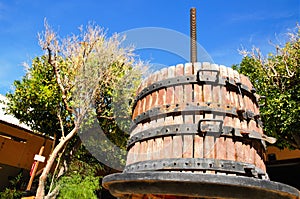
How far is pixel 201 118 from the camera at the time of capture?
A: 2.54m

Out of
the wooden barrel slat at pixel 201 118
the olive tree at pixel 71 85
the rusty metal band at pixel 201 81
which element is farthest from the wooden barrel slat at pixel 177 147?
the olive tree at pixel 71 85

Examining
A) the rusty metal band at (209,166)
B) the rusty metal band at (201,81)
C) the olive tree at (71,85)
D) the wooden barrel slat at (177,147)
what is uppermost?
the olive tree at (71,85)

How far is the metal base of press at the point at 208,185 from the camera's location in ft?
6.70

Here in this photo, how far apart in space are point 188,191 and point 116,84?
26.6 ft

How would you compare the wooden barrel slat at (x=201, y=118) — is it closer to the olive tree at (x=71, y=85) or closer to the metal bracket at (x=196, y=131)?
the metal bracket at (x=196, y=131)

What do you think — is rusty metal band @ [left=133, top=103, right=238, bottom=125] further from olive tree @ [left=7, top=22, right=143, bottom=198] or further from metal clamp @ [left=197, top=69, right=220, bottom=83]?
olive tree @ [left=7, top=22, right=143, bottom=198]

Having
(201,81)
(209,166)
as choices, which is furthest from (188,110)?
(209,166)

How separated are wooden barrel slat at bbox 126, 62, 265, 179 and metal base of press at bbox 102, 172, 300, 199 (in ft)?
0.65

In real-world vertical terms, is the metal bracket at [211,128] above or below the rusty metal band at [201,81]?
below

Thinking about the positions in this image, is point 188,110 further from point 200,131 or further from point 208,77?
point 208,77

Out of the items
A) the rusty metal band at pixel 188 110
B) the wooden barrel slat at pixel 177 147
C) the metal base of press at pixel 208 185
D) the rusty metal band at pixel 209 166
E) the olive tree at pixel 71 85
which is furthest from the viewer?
the olive tree at pixel 71 85

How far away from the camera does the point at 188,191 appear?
2160 mm

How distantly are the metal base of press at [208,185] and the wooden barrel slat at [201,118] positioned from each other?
0.20 m

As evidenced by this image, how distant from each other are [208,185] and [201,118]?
A: 25.9 inches
